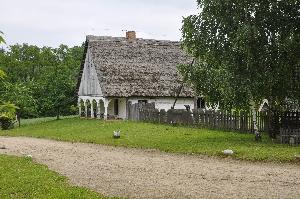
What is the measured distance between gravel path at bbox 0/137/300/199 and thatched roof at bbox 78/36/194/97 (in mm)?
23883

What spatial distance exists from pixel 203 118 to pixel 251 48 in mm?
12062

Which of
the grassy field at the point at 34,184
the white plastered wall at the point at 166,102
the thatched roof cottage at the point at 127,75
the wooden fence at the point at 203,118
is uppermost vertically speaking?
the thatched roof cottage at the point at 127,75

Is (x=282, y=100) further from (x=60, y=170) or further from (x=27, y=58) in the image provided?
(x=27, y=58)

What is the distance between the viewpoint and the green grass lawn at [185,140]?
21.4 metres

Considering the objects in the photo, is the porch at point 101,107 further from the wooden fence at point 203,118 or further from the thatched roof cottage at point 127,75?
the wooden fence at point 203,118

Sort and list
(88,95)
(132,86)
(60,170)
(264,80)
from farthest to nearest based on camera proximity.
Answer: (88,95) < (132,86) < (264,80) < (60,170)

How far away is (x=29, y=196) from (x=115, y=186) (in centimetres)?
254

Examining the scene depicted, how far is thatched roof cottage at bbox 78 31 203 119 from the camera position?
159 feet

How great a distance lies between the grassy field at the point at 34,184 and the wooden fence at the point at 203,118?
16.0 meters

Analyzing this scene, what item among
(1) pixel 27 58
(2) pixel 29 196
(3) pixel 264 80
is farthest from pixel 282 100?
(1) pixel 27 58

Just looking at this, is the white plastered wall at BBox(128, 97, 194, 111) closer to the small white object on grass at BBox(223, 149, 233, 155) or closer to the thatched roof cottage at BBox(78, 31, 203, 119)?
the thatched roof cottage at BBox(78, 31, 203, 119)

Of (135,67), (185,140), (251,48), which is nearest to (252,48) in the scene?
(251,48)

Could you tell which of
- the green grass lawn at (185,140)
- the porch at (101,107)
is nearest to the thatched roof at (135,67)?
the porch at (101,107)

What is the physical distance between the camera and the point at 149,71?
5088cm
